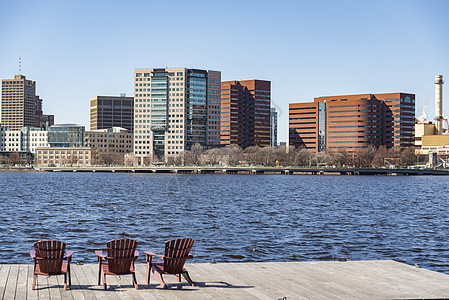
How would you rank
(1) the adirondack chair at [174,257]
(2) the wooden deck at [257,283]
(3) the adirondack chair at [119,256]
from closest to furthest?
(2) the wooden deck at [257,283] < (3) the adirondack chair at [119,256] < (1) the adirondack chair at [174,257]

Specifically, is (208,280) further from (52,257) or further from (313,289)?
(52,257)

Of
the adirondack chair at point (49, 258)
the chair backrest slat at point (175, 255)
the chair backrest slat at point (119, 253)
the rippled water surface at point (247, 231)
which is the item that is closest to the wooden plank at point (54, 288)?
the adirondack chair at point (49, 258)

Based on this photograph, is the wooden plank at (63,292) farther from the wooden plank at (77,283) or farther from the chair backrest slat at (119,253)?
the chair backrest slat at (119,253)

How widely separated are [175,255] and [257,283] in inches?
122

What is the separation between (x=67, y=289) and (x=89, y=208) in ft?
163

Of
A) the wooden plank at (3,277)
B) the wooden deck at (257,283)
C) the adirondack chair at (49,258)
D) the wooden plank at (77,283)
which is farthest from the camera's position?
the adirondack chair at (49,258)

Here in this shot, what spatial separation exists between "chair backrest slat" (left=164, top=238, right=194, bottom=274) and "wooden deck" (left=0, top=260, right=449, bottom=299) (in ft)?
2.12

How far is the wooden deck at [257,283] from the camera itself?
18219mm

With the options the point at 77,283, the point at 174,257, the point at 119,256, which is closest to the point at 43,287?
the point at 77,283

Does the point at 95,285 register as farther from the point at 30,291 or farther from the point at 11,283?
the point at 11,283

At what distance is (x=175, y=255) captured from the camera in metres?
19.1

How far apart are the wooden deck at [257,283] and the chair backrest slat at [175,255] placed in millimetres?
646

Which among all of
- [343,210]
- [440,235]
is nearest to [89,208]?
[343,210]

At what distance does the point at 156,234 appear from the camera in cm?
4238
